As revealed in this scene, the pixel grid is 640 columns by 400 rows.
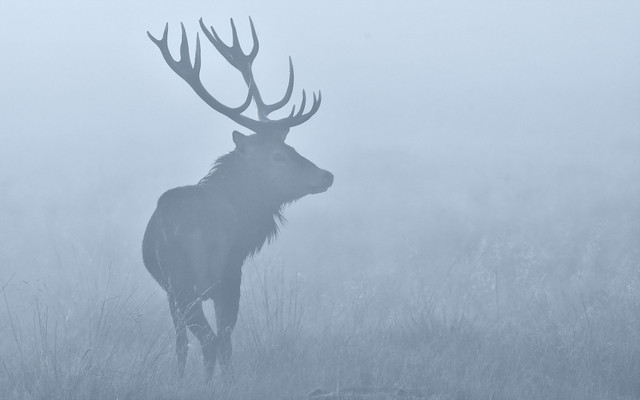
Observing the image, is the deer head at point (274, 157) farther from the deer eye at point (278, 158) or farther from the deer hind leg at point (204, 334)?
the deer hind leg at point (204, 334)

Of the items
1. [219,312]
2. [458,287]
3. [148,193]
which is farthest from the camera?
[148,193]

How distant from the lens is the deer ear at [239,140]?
6430 mm

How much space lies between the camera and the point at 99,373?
5.07 m

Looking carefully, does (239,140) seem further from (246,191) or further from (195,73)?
→ (195,73)

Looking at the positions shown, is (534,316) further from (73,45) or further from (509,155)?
(73,45)

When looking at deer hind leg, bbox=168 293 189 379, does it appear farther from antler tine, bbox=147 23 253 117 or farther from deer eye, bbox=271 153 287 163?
antler tine, bbox=147 23 253 117

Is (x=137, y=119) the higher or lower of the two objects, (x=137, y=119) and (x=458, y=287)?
the higher

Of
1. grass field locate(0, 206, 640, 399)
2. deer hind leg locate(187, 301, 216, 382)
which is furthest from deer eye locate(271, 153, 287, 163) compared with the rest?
deer hind leg locate(187, 301, 216, 382)

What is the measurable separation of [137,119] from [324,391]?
17.6 m

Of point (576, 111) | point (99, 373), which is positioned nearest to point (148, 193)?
point (99, 373)

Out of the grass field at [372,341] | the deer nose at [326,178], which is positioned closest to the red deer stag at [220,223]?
the deer nose at [326,178]

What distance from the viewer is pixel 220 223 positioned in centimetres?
614

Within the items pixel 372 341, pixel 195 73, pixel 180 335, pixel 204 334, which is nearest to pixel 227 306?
pixel 204 334

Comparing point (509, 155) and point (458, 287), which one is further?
point (509, 155)
